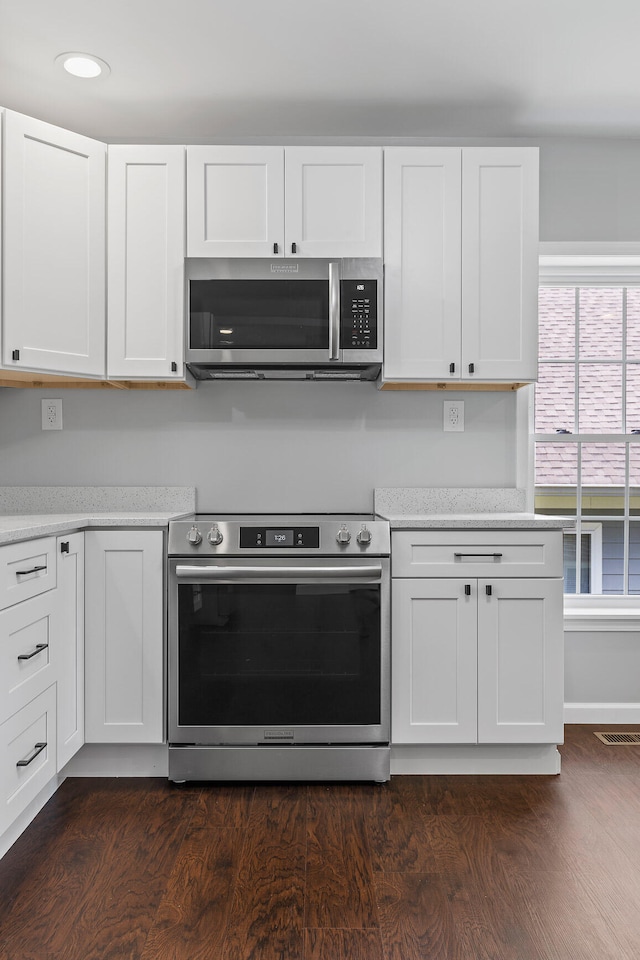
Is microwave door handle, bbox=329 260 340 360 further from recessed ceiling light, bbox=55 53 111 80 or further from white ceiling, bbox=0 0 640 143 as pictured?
recessed ceiling light, bbox=55 53 111 80

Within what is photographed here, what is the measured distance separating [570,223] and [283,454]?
1.63 meters

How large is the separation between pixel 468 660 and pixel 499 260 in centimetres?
153

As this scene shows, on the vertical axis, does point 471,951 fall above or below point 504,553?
below

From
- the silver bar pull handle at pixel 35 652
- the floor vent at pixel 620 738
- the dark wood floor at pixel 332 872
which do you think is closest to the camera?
the dark wood floor at pixel 332 872

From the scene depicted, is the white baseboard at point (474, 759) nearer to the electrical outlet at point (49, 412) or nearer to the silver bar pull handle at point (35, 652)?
the silver bar pull handle at point (35, 652)

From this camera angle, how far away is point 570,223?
291 cm

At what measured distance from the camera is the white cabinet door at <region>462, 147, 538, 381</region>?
2.56 meters

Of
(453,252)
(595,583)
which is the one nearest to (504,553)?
(595,583)

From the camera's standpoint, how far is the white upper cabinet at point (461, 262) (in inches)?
101

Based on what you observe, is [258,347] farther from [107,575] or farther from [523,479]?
[523,479]

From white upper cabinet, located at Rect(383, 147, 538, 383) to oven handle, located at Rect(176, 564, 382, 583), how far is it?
78 cm

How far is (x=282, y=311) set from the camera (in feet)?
8.20

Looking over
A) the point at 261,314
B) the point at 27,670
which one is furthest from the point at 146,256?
the point at 27,670

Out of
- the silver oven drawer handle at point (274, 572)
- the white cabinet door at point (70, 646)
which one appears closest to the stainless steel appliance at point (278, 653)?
the silver oven drawer handle at point (274, 572)
